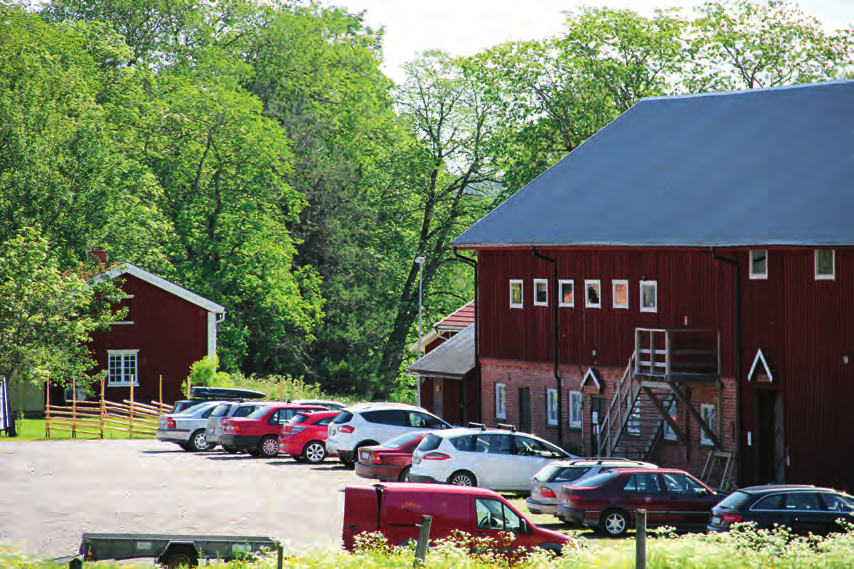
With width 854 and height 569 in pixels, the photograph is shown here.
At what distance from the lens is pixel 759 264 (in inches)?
1273

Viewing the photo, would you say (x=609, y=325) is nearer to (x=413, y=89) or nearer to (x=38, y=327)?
(x=38, y=327)

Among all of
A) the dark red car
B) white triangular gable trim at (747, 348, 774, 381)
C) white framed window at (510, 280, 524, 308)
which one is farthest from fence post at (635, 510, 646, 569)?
white framed window at (510, 280, 524, 308)

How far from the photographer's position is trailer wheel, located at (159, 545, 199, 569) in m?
17.8

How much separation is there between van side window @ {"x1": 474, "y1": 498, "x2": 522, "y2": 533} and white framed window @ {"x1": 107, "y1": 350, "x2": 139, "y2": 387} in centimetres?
4027

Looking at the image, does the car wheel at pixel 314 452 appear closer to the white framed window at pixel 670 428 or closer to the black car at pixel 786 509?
the white framed window at pixel 670 428

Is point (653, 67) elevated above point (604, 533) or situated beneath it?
elevated above

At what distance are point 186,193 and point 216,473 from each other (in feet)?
115

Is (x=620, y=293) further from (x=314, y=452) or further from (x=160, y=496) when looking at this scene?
(x=160, y=496)

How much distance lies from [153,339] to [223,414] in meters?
19.7

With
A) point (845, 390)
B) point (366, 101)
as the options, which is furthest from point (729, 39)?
point (845, 390)

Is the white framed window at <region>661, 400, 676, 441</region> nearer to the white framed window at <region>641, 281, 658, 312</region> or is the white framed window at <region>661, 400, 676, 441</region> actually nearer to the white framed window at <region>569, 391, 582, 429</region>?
the white framed window at <region>641, 281, 658, 312</region>

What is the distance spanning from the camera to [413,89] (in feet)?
238

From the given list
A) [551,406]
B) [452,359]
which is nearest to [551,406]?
[551,406]

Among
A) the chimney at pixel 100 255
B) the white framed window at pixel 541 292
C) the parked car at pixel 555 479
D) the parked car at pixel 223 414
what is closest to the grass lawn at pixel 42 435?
the chimney at pixel 100 255
